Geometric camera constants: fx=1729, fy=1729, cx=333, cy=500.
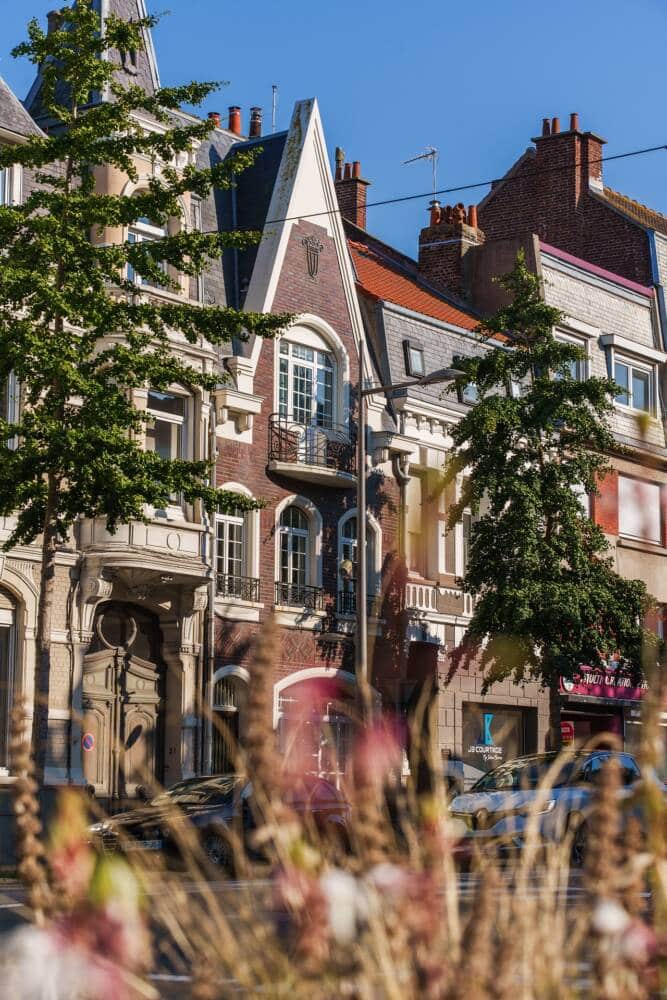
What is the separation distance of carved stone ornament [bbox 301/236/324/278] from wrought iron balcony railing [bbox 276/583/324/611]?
6158mm

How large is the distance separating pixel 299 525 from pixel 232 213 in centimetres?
630

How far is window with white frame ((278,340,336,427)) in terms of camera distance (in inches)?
1284

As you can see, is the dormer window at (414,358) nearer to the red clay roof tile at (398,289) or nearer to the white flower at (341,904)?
the red clay roof tile at (398,289)

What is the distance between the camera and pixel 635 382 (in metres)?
43.3

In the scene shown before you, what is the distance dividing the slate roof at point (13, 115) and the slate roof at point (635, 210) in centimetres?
2055

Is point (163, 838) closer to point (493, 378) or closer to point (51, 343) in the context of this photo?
point (51, 343)

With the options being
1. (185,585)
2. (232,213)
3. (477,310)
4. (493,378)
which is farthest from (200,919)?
(477,310)

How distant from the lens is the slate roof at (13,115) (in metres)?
28.1

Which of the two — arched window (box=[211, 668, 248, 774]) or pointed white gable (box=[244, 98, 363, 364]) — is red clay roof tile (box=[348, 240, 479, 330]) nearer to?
pointed white gable (box=[244, 98, 363, 364])

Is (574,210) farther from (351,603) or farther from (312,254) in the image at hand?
(351,603)

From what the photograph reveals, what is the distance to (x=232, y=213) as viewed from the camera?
111 ft

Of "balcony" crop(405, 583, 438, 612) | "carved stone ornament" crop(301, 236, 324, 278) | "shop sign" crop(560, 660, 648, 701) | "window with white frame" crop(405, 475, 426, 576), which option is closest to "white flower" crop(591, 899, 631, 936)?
"carved stone ornament" crop(301, 236, 324, 278)

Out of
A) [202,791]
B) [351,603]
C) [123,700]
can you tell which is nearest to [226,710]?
[123,700]

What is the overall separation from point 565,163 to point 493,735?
16868 millimetres
